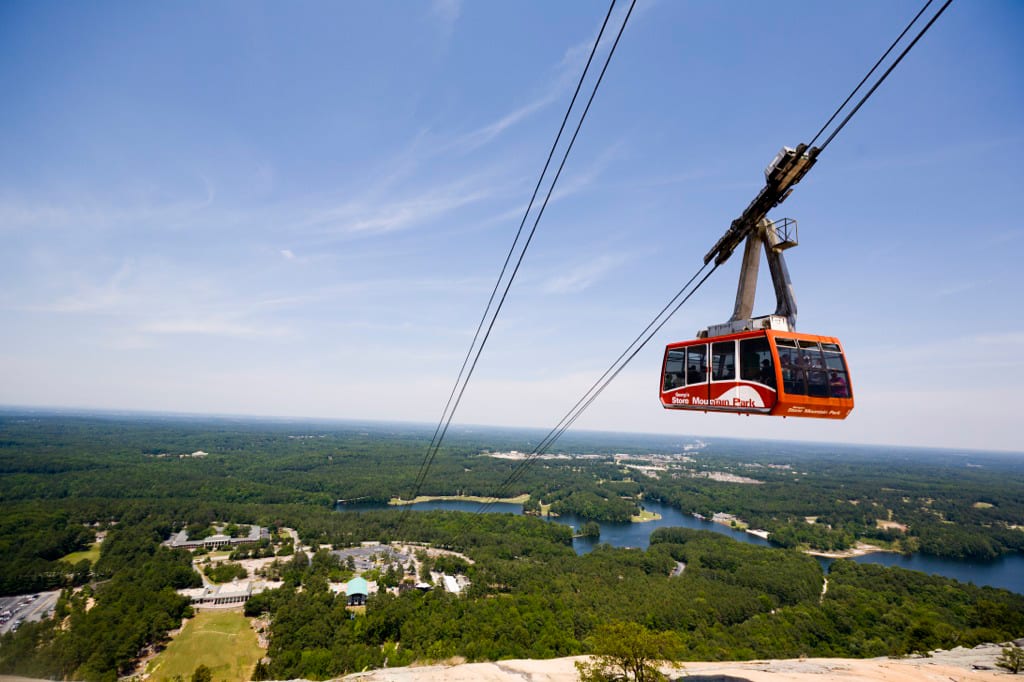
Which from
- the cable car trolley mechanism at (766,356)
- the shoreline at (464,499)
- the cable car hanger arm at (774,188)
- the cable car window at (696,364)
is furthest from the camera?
the shoreline at (464,499)

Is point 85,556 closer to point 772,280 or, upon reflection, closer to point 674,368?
point 674,368

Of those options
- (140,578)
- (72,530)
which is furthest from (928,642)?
(72,530)

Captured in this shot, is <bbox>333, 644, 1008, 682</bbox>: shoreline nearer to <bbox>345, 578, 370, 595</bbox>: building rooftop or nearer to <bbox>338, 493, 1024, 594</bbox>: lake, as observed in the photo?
<bbox>345, 578, 370, 595</bbox>: building rooftop

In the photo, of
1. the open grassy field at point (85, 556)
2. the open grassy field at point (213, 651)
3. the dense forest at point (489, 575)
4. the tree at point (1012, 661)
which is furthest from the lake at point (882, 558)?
the open grassy field at point (213, 651)

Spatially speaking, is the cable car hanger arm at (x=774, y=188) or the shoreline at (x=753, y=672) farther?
the shoreline at (x=753, y=672)

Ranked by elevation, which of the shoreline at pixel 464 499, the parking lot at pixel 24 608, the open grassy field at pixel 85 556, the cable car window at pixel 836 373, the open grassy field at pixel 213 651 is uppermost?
the cable car window at pixel 836 373

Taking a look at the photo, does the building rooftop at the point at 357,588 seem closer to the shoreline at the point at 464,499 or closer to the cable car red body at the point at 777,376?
the cable car red body at the point at 777,376

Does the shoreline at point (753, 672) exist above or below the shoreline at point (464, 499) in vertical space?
above

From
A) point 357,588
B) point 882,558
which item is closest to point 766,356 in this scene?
point 357,588
